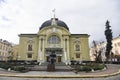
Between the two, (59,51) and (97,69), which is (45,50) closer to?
(59,51)

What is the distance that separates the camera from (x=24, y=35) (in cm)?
4834

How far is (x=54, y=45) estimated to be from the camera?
1820 inches

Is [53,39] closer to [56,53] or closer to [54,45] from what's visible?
[54,45]

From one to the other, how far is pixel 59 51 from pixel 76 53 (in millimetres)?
5778

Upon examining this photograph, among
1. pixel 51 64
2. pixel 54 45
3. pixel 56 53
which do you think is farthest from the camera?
pixel 54 45

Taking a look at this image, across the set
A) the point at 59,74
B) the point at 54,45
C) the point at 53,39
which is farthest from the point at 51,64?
the point at 53,39

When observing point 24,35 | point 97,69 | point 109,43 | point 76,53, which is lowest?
point 97,69

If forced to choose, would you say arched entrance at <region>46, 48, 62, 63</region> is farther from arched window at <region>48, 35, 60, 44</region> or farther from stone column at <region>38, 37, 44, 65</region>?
arched window at <region>48, 35, 60, 44</region>

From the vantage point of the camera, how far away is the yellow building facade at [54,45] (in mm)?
46031

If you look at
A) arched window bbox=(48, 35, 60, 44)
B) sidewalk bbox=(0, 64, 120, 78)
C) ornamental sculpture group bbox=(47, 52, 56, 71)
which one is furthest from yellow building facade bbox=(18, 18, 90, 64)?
sidewalk bbox=(0, 64, 120, 78)

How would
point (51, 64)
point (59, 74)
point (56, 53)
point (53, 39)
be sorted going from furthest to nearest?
point (53, 39) < point (56, 53) < point (51, 64) < point (59, 74)

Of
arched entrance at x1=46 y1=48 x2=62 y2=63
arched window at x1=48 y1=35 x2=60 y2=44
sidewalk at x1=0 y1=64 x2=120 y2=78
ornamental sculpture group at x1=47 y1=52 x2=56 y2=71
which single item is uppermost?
arched window at x1=48 y1=35 x2=60 y2=44

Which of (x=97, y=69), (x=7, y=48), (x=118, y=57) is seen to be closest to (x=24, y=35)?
(x=7, y=48)

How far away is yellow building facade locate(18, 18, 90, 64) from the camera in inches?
1812
